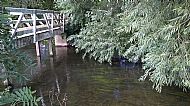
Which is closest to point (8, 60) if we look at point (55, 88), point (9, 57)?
point (9, 57)

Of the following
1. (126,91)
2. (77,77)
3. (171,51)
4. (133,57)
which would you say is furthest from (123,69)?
(171,51)

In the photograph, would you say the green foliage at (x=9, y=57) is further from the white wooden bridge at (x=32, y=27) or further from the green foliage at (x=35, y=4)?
the green foliage at (x=35, y=4)

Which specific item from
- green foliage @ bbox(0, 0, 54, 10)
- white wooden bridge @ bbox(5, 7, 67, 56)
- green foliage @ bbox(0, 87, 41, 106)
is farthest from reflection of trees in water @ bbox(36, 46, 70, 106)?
green foliage @ bbox(0, 0, 54, 10)

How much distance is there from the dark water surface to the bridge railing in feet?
4.27

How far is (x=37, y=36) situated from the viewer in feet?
31.2

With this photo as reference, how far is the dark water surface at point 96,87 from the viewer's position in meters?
6.59

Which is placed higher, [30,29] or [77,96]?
[30,29]

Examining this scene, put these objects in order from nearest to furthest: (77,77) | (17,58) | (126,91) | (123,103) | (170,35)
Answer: (17,58)
(170,35)
(123,103)
(126,91)
(77,77)

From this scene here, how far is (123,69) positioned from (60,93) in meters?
4.05

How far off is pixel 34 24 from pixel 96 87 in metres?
2.95

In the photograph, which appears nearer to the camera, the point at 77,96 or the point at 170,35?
the point at 170,35

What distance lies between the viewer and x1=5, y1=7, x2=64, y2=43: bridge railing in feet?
23.7

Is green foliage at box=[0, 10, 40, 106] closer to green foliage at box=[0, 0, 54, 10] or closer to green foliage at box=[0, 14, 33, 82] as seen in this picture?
green foliage at box=[0, 14, 33, 82]

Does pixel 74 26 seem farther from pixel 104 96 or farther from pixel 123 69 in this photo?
pixel 104 96
